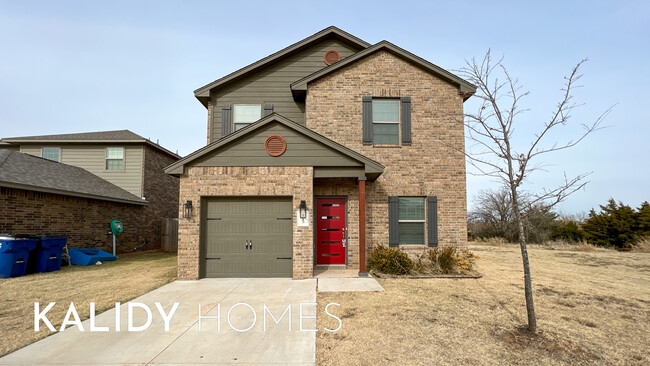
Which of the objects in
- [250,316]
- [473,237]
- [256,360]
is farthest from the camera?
[473,237]

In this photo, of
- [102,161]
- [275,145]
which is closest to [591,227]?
[275,145]

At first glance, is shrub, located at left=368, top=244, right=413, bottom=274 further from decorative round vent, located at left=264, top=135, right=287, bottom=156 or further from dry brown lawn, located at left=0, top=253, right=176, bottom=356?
dry brown lawn, located at left=0, top=253, right=176, bottom=356

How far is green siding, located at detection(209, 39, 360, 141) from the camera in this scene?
1180 centimetres

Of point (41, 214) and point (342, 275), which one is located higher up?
point (41, 214)

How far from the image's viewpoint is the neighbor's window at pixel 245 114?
462 inches

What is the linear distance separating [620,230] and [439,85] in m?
15.5

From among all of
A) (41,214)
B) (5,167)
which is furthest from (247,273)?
(5,167)

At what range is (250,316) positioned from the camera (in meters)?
5.57

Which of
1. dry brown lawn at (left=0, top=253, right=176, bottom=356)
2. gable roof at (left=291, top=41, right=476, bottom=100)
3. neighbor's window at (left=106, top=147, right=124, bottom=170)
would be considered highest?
gable roof at (left=291, top=41, right=476, bottom=100)

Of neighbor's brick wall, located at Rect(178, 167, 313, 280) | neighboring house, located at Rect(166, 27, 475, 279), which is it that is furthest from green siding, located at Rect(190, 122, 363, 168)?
neighbor's brick wall, located at Rect(178, 167, 313, 280)

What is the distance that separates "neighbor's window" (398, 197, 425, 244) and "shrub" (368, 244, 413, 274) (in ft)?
2.60

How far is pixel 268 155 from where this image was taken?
888 centimetres

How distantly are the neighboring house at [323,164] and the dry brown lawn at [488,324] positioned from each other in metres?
2.29

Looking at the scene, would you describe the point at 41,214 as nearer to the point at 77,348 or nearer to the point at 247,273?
the point at 247,273
